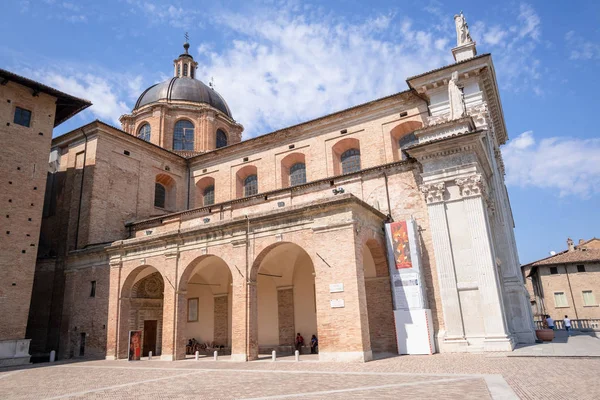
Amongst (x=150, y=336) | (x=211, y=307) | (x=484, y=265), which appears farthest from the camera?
(x=211, y=307)

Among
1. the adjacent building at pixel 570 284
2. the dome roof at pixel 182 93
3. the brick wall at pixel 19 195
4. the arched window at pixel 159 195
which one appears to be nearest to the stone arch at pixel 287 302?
the arched window at pixel 159 195

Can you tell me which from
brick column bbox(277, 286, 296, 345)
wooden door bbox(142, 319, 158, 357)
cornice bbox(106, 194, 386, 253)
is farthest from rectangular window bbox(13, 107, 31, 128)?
brick column bbox(277, 286, 296, 345)

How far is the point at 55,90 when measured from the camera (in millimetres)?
22906

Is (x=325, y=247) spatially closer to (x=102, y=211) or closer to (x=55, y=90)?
(x=102, y=211)

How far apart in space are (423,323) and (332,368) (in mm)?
4564

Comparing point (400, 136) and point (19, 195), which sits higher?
point (400, 136)

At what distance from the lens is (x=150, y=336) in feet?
72.1

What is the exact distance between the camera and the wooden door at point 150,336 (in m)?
21.7

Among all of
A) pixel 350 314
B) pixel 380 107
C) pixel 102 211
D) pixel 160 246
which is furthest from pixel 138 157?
pixel 350 314

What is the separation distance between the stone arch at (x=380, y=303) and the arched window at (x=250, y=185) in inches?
435

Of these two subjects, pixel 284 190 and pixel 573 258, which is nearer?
pixel 284 190

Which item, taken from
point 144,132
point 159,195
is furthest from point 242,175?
point 144,132

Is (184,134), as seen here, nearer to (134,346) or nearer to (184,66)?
(184,66)

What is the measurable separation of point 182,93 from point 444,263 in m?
26.6
